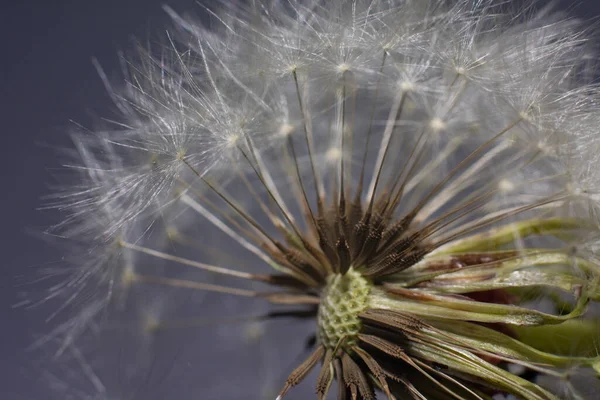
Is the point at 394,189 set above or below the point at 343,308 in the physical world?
above

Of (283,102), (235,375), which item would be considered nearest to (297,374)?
(283,102)

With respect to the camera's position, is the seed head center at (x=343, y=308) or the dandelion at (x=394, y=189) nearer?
the dandelion at (x=394, y=189)

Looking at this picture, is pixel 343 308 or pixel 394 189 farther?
pixel 394 189

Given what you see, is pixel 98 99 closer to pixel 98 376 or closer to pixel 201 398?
pixel 98 376

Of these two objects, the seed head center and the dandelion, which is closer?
the dandelion
